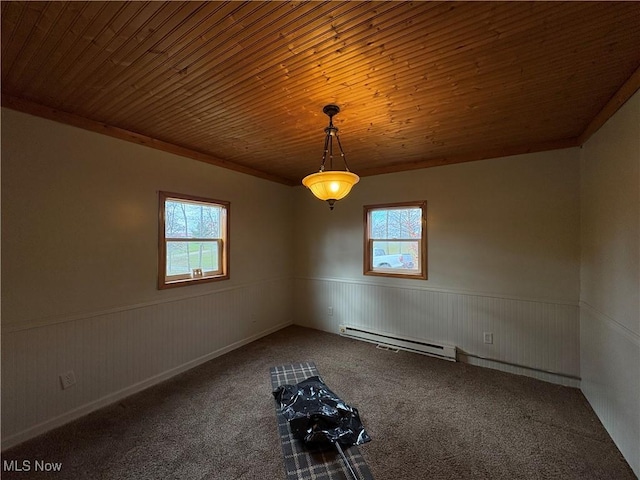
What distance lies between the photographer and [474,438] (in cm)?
205

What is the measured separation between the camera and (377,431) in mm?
2115

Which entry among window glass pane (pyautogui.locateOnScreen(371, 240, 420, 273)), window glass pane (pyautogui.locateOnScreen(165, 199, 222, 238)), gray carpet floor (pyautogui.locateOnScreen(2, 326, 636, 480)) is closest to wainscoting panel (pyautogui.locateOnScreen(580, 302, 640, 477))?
gray carpet floor (pyautogui.locateOnScreen(2, 326, 636, 480))

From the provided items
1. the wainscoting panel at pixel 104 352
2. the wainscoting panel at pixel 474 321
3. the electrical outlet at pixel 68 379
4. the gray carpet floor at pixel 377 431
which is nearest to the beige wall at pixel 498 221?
the wainscoting panel at pixel 474 321

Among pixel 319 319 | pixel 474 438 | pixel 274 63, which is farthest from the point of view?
pixel 319 319

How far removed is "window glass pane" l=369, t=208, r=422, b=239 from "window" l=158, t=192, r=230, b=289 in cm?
220

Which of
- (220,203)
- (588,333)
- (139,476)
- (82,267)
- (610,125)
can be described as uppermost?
(610,125)

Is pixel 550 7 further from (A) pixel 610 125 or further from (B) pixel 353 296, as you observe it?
(B) pixel 353 296

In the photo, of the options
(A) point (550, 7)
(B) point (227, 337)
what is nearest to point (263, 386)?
(B) point (227, 337)

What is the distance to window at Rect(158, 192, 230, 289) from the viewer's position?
2994mm

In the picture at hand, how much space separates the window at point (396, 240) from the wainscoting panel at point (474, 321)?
0.28 m

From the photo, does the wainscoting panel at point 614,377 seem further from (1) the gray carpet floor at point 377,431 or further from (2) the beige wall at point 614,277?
(1) the gray carpet floor at point 377,431

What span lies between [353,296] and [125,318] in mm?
2936

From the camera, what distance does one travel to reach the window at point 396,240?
3.76m

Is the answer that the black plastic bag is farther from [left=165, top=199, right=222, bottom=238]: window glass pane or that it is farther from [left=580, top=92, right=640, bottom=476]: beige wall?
[left=165, top=199, right=222, bottom=238]: window glass pane
